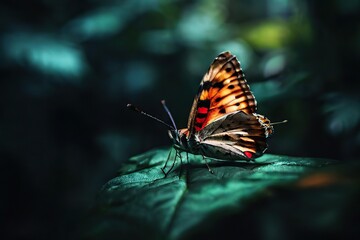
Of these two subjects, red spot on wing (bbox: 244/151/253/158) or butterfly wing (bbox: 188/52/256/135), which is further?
butterfly wing (bbox: 188/52/256/135)

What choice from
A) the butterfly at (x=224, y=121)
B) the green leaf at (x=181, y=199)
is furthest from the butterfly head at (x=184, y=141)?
the green leaf at (x=181, y=199)

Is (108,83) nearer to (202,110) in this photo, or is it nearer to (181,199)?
(202,110)

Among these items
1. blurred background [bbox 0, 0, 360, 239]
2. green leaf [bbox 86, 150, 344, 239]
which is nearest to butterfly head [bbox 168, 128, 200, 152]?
green leaf [bbox 86, 150, 344, 239]

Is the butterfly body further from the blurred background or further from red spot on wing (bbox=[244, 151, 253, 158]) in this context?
the blurred background

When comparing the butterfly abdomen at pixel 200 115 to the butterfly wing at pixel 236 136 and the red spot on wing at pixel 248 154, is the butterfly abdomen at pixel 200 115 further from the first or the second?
the red spot on wing at pixel 248 154

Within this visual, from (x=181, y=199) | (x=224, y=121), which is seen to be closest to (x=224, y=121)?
(x=224, y=121)

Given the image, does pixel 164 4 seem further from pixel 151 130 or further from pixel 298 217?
pixel 298 217

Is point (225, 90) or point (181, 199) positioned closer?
point (181, 199)
